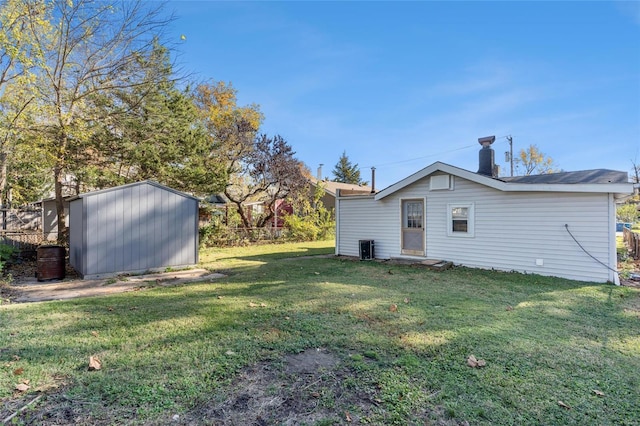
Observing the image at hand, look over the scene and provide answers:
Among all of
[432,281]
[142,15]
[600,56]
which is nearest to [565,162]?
[600,56]

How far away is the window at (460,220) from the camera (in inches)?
344

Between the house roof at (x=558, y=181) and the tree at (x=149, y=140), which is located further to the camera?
the tree at (x=149, y=140)

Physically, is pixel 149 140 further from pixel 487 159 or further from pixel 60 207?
pixel 487 159

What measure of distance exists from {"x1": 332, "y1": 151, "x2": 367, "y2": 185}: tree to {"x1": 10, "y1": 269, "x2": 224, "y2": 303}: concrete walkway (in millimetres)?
31119

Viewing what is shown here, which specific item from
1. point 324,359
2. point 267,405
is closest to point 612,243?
point 324,359

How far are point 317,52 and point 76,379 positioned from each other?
1208cm

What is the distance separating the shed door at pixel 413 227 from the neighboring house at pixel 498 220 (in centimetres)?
3

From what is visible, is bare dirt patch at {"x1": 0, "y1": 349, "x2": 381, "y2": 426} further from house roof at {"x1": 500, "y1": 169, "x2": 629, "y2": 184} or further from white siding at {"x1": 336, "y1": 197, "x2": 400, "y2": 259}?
white siding at {"x1": 336, "y1": 197, "x2": 400, "y2": 259}

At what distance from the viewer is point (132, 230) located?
26.5ft

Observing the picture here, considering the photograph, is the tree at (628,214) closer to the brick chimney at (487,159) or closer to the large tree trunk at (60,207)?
the brick chimney at (487,159)

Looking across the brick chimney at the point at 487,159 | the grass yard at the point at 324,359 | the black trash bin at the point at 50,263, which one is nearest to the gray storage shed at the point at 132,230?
the black trash bin at the point at 50,263

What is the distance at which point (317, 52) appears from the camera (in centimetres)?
1202

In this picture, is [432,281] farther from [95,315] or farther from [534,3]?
[534,3]

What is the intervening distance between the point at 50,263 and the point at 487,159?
465 inches
